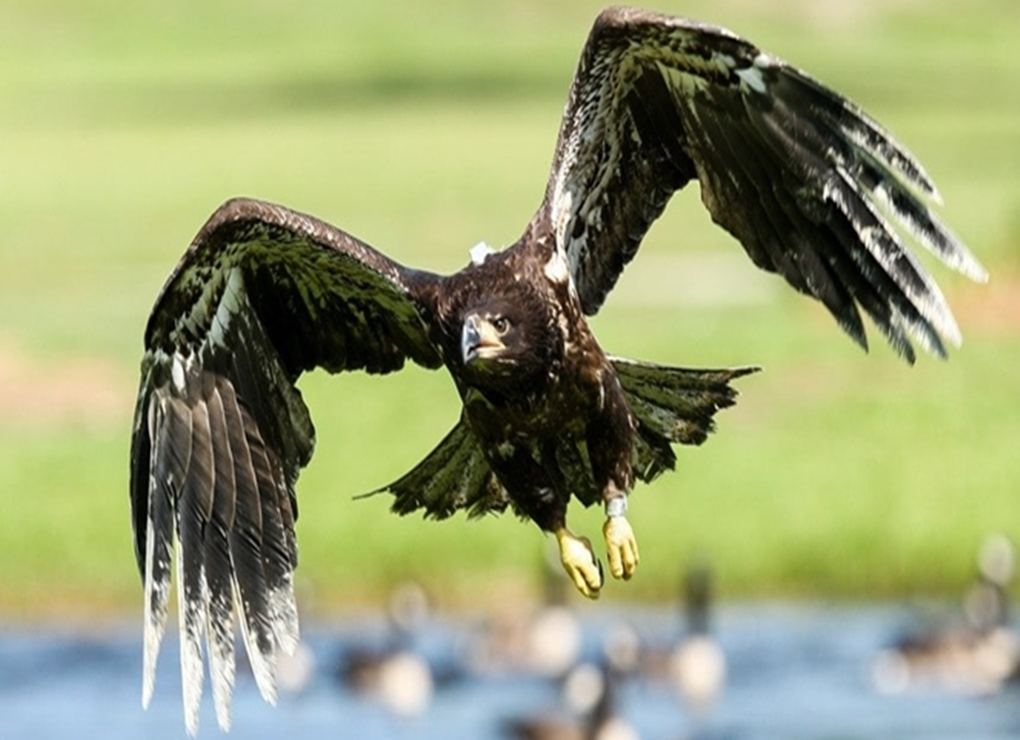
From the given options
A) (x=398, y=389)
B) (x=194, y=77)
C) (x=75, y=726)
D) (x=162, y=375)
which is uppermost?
(x=194, y=77)

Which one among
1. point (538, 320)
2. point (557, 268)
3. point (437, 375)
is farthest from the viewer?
point (437, 375)

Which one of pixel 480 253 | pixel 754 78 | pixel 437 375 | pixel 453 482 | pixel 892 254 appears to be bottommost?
pixel 453 482

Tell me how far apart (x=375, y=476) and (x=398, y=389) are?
2.50 metres

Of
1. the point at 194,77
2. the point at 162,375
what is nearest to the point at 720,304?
the point at 162,375

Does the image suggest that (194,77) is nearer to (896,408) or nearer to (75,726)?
(896,408)

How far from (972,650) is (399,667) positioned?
3645 mm

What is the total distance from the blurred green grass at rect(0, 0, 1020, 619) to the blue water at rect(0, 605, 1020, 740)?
0.34 metres

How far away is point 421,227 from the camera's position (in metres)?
36.9

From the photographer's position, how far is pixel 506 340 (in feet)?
29.0

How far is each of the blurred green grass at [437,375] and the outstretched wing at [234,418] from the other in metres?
10.2

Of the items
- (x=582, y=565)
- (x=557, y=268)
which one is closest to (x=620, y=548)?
(x=582, y=565)

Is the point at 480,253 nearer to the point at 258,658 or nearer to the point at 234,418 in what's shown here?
the point at 234,418

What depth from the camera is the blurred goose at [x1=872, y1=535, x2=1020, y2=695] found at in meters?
18.9

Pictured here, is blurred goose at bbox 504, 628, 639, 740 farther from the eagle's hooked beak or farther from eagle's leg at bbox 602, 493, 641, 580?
the eagle's hooked beak
